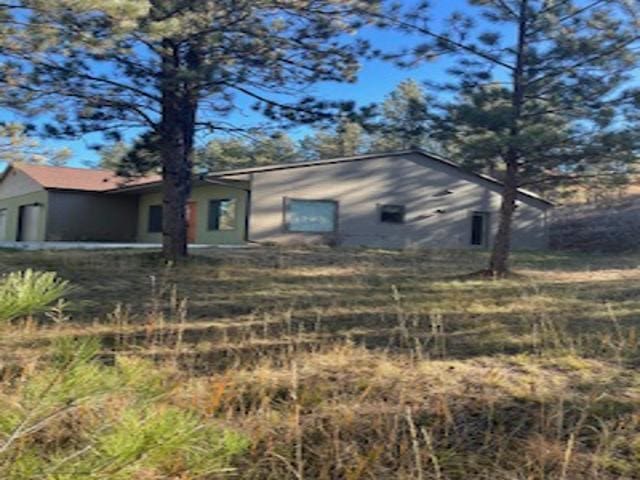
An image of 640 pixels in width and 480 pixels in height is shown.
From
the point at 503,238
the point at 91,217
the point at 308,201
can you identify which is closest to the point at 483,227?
the point at 308,201

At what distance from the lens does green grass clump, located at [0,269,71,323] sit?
2271mm

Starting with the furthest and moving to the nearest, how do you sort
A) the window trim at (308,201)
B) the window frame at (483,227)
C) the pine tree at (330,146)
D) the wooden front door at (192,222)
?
the pine tree at (330,146), the window frame at (483,227), the wooden front door at (192,222), the window trim at (308,201)

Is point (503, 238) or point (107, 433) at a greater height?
point (503, 238)

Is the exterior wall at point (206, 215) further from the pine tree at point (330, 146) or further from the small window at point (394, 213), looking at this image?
the pine tree at point (330, 146)

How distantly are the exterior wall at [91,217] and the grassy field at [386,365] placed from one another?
15035 mm

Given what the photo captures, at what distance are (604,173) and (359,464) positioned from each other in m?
10.4

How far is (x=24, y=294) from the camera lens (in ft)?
7.62

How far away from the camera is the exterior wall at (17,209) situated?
2575 cm

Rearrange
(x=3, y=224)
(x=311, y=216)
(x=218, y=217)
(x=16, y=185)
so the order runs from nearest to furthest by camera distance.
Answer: (x=311, y=216) → (x=218, y=217) → (x=16, y=185) → (x=3, y=224)

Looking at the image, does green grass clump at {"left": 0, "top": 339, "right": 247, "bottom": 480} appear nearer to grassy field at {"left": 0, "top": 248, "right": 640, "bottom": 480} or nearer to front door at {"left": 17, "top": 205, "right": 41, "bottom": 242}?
grassy field at {"left": 0, "top": 248, "right": 640, "bottom": 480}

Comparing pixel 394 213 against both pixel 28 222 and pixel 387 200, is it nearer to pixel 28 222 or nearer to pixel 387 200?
pixel 387 200

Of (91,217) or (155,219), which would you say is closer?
(155,219)

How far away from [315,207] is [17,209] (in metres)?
14.9

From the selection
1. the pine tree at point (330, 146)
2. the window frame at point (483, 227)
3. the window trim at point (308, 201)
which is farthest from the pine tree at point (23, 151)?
the pine tree at point (330, 146)
